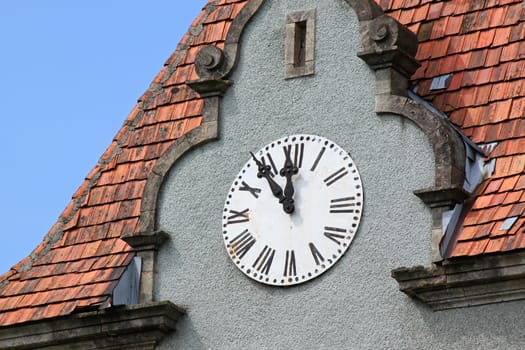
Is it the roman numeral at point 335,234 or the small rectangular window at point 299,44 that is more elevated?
the small rectangular window at point 299,44

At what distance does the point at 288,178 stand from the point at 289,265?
3.15 ft

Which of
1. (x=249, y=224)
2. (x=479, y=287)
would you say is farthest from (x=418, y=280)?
(x=249, y=224)

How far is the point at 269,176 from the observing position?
26.0 metres

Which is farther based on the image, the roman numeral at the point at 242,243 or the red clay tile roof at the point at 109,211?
the red clay tile roof at the point at 109,211

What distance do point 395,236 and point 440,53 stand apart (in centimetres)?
249

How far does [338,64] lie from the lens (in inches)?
1034

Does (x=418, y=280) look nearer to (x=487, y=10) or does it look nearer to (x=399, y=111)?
(x=399, y=111)

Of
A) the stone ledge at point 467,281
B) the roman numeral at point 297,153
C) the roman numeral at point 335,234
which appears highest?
the roman numeral at point 297,153

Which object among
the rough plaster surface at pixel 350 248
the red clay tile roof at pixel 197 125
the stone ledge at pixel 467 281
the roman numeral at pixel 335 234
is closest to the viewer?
the stone ledge at pixel 467 281

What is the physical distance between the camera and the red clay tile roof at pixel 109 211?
26766mm

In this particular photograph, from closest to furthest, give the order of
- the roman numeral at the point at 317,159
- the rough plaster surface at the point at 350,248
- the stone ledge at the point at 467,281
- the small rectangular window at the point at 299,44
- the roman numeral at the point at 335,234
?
the stone ledge at the point at 467,281
the rough plaster surface at the point at 350,248
the roman numeral at the point at 335,234
the roman numeral at the point at 317,159
the small rectangular window at the point at 299,44

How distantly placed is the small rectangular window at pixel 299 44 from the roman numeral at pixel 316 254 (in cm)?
205

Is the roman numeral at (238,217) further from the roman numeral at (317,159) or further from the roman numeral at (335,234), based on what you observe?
the roman numeral at (335,234)

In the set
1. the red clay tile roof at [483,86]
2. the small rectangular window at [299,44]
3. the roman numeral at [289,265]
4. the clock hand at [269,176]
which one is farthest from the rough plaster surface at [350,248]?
the red clay tile roof at [483,86]
